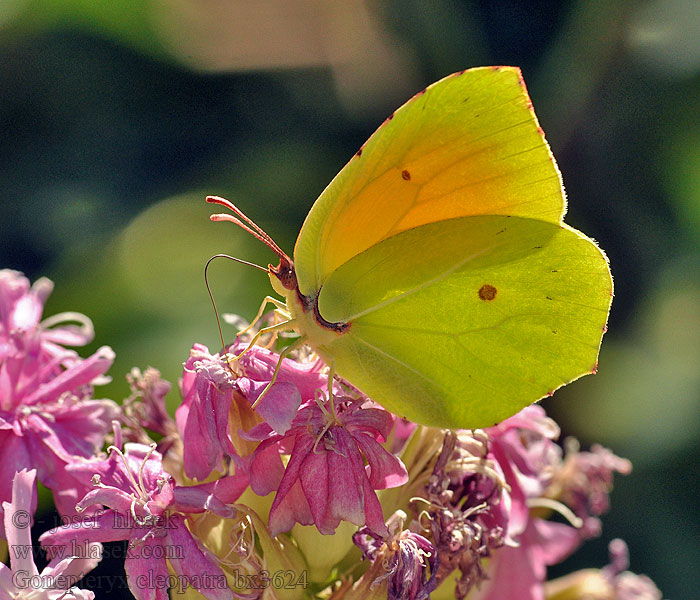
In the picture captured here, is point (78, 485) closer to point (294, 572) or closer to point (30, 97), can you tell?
point (294, 572)

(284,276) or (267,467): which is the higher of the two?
(284,276)

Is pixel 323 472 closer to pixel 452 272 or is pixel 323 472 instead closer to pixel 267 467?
pixel 267 467

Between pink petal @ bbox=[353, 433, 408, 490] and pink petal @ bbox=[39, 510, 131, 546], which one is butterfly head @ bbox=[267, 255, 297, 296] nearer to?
pink petal @ bbox=[353, 433, 408, 490]

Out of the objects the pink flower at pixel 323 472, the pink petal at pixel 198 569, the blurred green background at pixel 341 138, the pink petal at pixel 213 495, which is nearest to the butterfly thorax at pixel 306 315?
the pink flower at pixel 323 472

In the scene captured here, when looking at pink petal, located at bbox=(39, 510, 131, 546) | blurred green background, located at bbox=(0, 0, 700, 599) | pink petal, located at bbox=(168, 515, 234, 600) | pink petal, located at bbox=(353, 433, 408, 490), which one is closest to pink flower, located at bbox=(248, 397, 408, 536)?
pink petal, located at bbox=(353, 433, 408, 490)

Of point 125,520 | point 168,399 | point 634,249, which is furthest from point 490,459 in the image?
point 634,249

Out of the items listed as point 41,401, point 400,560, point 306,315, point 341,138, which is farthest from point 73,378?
point 341,138
